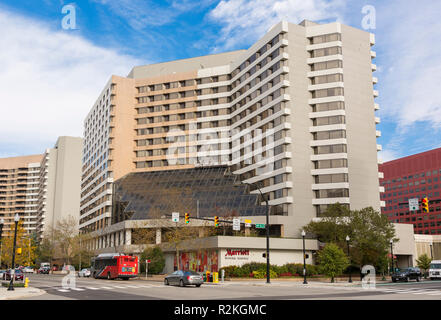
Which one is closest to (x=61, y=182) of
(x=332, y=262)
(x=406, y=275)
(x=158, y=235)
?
(x=158, y=235)

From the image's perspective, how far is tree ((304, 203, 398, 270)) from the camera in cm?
6194

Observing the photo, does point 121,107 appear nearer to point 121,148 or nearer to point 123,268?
point 121,148

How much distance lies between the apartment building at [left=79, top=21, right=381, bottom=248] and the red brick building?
280ft

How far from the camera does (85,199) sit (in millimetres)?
130250

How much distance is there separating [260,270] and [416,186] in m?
129

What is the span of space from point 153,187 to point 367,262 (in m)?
45.9

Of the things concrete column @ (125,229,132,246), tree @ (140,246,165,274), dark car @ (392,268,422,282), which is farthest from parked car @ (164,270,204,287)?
concrete column @ (125,229,132,246)

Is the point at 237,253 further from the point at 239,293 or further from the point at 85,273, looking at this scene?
the point at 239,293

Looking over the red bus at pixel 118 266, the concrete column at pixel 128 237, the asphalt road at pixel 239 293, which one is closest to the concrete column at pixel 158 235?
the concrete column at pixel 128 237

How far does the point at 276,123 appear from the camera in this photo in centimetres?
8238

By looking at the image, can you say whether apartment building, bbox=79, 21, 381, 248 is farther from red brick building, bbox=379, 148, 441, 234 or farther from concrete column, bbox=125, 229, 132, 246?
red brick building, bbox=379, 148, 441, 234

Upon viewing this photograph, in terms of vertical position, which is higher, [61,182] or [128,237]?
[61,182]

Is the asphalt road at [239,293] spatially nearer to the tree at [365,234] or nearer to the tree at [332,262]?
the tree at [332,262]

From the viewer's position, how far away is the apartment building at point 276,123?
78.2 meters
